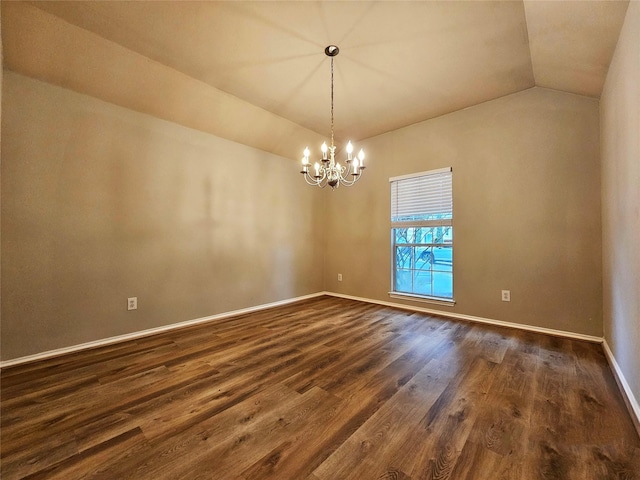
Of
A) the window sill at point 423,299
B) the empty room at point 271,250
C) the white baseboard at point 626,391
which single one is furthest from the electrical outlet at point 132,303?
the white baseboard at point 626,391

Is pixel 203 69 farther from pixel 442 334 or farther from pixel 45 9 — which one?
pixel 442 334

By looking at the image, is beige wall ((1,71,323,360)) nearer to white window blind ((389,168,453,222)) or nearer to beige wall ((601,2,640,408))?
white window blind ((389,168,453,222))

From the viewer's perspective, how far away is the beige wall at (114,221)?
7.32 feet

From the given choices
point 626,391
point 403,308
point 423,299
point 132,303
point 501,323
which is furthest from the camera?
point 403,308

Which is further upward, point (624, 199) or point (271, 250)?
point (624, 199)

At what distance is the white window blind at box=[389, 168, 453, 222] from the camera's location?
3.60 metres

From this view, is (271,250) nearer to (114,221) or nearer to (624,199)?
(114,221)

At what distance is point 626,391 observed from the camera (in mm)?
1705

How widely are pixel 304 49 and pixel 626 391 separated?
3579 millimetres

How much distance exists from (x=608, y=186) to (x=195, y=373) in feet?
12.8

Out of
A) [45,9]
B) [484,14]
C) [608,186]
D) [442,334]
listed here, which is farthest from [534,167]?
[45,9]

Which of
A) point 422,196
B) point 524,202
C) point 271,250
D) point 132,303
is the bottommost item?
point 132,303

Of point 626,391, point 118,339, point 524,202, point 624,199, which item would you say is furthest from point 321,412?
point 524,202

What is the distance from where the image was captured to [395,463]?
1.19m
